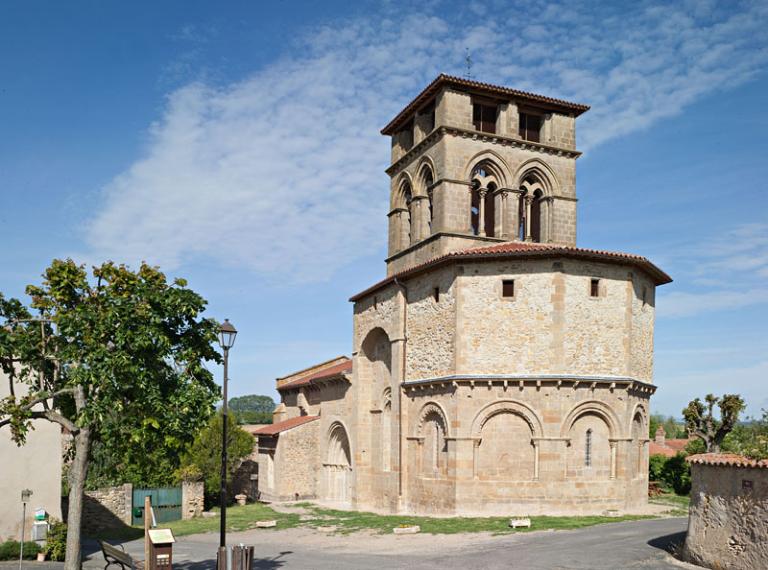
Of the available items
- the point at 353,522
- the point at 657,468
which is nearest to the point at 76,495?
the point at 353,522

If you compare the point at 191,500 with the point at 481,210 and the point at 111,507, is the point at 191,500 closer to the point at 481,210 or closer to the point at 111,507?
the point at 111,507

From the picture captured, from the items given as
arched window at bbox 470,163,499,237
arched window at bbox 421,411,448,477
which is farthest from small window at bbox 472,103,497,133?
arched window at bbox 421,411,448,477

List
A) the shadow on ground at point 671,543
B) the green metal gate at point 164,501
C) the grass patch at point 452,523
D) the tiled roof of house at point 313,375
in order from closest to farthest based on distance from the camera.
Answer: the shadow on ground at point 671,543
the grass patch at point 452,523
the green metal gate at point 164,501
the tiled roof of house at point 313,375

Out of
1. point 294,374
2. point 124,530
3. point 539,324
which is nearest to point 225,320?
point 539,324

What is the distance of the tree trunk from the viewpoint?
14553mm

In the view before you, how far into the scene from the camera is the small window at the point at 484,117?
33.7 m

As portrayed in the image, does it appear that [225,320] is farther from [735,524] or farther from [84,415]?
[735,524]

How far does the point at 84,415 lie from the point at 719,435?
3069 centimetres

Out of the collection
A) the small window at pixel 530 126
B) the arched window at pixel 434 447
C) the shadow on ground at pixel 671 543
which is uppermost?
the small window at pixel 530 126

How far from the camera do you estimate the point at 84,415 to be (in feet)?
44.8

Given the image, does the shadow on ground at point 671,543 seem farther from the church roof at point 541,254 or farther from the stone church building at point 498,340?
the church roof at point 541,254

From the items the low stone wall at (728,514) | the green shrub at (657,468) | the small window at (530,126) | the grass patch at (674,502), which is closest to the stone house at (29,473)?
the low stone wall at (728,514)

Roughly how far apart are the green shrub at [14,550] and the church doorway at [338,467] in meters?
18.1

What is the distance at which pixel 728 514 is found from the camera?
49.0ft
